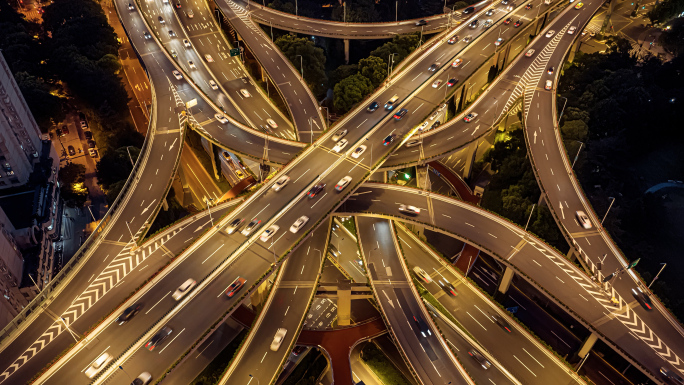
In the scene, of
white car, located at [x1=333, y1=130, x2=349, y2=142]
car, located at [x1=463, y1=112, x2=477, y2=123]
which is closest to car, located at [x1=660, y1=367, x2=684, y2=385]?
car, located at [x1=463, y1=112, x2=477, y2=123]

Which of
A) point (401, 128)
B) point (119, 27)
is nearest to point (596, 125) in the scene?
point (401, 128)

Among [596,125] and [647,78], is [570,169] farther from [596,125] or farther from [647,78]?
[647,78]

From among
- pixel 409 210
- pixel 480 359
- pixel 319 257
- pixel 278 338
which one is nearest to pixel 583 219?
pixel 409 210

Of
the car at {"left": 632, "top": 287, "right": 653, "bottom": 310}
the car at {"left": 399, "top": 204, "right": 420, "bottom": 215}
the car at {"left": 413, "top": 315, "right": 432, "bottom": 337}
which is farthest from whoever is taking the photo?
the car at {"left": 399, "top": 204, "right": 420, "bottom": 215}

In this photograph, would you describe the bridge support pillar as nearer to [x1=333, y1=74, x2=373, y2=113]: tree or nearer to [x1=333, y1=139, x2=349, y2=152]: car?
[x1=333, y1=74, x2=373, y2=113]: tree

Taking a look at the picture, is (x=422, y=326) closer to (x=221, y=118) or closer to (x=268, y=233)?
(x=268, y=233)

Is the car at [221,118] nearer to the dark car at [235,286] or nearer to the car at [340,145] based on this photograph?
the car at [340,145]

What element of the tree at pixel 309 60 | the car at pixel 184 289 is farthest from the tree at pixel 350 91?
the car at pixel 184 289
